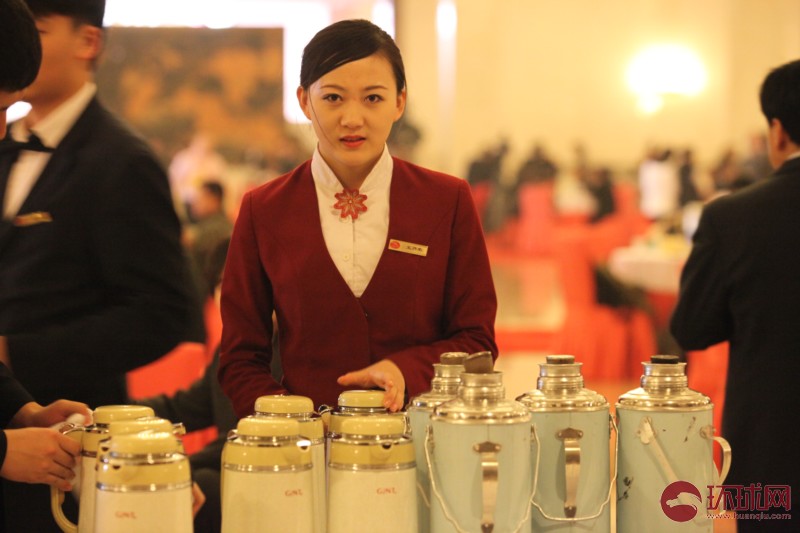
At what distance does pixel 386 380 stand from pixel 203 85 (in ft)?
38.8

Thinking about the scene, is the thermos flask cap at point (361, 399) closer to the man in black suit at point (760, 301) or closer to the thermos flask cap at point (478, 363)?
the thermos flask cap at point (478, 363)

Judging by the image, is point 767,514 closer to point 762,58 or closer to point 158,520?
point 158,520

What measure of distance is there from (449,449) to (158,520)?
1.29ft

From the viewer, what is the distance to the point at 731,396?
2498 mm

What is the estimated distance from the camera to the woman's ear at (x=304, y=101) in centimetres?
185

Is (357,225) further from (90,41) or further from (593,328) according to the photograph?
(593,328)

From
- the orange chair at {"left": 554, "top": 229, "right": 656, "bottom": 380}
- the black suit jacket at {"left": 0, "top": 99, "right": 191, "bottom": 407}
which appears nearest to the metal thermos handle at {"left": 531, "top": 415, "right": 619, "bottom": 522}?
the black suit jacket at {"left": 0, "top": 99, "right": 191, "bottom": 407}

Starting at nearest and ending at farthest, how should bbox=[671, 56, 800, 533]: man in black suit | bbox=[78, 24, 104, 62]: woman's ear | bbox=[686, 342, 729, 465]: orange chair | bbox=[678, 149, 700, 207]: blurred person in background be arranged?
bbox=[78, 24, 104, 62]: woman's ear
bbox=[671, 56, 800, 533]: man in black suit
bbox=[686, 342, 729, 465]: orange chair
bbox=[678, 149, 700, 207]: blurred person in background

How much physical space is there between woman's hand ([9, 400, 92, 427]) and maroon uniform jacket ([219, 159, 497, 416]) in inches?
10.0

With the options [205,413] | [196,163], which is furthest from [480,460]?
[196,163]

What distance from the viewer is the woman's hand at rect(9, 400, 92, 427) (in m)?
1.65

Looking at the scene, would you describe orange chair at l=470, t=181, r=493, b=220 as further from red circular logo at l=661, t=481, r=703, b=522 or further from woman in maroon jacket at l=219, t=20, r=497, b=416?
red circular logo at l=661, t=481, r=703, b=522

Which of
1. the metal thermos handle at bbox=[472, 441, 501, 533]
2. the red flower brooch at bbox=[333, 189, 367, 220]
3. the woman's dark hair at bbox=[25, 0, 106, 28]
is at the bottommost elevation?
the metal thermos handle at bbox=[472, 441, 501, 533]

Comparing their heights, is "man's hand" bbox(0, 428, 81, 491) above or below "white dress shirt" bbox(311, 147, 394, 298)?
below
